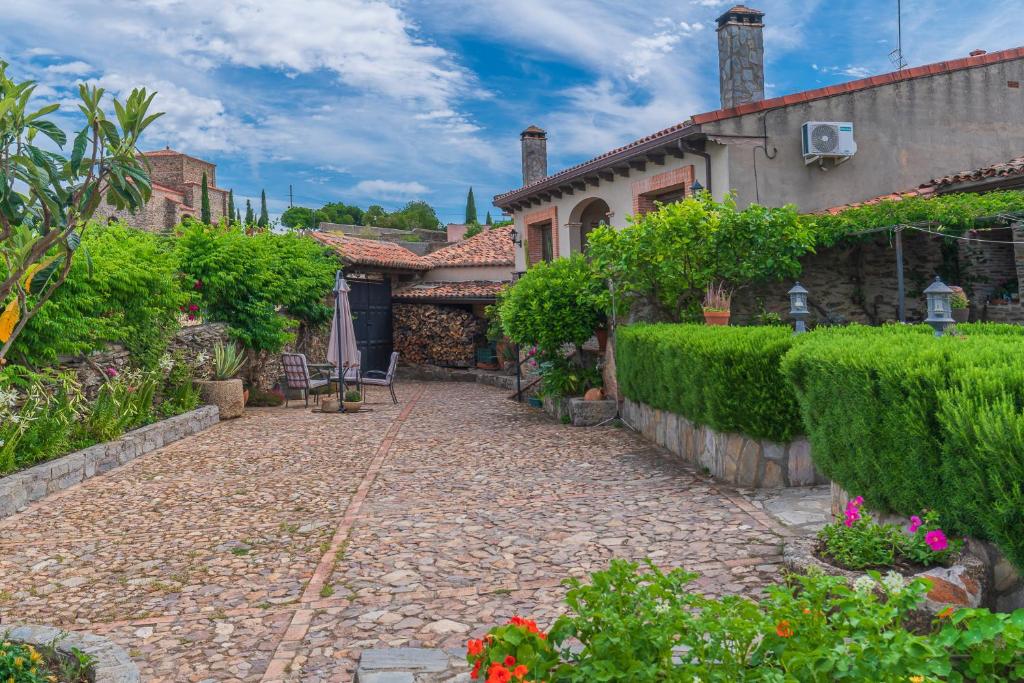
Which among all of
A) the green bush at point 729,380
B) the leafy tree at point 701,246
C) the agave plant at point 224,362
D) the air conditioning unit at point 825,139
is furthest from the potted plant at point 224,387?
the air conditioning unit at point 825,139

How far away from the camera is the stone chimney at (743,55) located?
12164 millimetres

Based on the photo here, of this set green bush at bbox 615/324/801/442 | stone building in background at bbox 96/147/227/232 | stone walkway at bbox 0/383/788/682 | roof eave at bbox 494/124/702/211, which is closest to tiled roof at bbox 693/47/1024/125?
roof eave at bbox 494/124/702/211

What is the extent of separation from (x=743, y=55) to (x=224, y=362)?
952 cm

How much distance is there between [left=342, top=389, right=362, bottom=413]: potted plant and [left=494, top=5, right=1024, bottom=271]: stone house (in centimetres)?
572

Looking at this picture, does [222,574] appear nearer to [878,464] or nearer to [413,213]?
[878,464]

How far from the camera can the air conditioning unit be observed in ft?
36.0

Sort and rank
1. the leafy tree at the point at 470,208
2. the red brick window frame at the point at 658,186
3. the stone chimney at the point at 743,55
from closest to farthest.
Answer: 1. the red brick window frame at the point at 658,186
2. the stone chimney at the point at 743,55
3. the leafy tree at the point at 470,208

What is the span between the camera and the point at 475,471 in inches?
290

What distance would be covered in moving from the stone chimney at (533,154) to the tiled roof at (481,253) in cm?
201

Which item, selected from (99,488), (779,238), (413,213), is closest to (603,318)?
(779,238)

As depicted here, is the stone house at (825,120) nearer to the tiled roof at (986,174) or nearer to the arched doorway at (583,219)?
the tiled roof at (986,174)

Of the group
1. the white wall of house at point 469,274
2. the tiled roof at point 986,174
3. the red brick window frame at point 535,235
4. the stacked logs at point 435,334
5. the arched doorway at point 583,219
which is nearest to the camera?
the tiled roof at point 986,174

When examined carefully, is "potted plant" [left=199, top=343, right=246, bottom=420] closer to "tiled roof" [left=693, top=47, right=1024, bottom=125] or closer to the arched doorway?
the arched doorway

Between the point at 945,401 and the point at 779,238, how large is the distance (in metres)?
7.00
